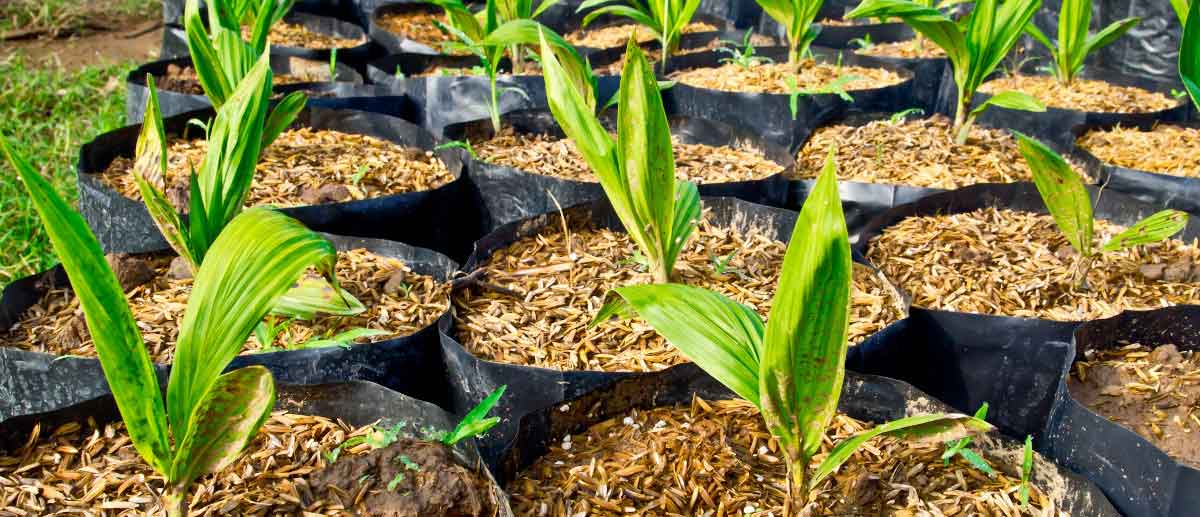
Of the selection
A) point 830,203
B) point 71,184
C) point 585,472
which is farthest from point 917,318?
point 71,184

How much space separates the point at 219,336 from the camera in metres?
1.02

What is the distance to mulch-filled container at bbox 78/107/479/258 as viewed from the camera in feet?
6.31

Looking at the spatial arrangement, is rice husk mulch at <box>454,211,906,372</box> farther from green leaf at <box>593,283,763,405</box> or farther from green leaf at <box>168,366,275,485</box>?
green leaf at <box>168,366,275,485</box>

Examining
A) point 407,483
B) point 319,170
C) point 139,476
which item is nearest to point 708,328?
point 407,483

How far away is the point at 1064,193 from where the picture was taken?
1.65m

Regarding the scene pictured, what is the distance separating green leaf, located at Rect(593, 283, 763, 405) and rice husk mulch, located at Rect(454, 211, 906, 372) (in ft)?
0.85

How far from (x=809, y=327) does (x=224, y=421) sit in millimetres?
648

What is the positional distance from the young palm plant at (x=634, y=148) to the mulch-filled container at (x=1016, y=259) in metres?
0.53

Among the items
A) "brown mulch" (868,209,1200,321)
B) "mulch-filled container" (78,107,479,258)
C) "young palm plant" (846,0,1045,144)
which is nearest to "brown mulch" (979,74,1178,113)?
"young palm plant" (846,0,1045,144)

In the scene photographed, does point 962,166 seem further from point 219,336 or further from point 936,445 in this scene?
point 219,336

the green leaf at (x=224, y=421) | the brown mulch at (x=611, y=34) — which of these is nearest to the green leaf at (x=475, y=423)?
the green leaf at (x=224, y=421)

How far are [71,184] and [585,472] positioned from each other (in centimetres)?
222

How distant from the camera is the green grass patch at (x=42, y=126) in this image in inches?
95.3

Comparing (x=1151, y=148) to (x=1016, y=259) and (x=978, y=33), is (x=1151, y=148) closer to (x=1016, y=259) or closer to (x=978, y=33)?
(x=978, y=33)
